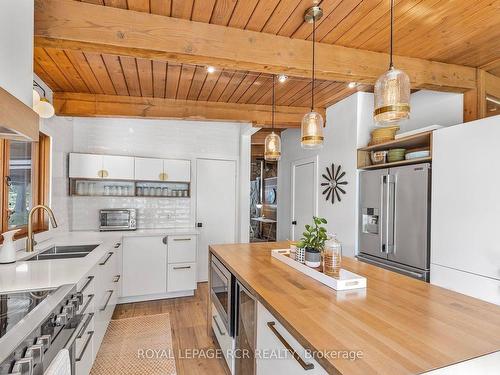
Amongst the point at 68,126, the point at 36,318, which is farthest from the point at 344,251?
the point at 68,126

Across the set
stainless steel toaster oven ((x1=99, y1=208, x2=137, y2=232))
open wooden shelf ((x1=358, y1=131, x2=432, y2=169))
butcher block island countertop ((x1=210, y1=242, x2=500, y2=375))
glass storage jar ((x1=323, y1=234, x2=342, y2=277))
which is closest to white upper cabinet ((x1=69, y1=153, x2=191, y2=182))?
stainless steel toaster oven ((x1=99, y1=208, x2=137, y2=232))

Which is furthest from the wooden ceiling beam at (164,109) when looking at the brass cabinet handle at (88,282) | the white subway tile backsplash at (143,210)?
the brass cabinet handle at (88,282)

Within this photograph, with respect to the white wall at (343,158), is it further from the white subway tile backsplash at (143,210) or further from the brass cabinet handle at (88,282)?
the brass cabinet handle at (88,282)

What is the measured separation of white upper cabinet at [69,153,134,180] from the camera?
11.8ft

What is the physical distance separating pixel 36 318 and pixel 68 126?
326 centimetres

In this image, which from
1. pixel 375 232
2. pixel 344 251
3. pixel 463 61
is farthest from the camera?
pixel 344 251

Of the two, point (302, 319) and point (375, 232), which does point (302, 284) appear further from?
point (375, 232)

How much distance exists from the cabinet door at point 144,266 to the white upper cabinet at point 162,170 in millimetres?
906

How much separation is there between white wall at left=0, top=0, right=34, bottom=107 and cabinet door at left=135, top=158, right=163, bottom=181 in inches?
100

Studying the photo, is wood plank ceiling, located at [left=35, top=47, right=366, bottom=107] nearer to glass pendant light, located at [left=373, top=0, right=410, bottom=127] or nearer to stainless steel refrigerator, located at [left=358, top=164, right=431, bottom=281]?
stainless steel refrigerator, located at [left=358, top=164, right=431, bottom=281]

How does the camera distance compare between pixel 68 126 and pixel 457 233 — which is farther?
pixel 68 126

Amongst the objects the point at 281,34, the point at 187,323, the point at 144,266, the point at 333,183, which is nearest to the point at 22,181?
the point at 144,266

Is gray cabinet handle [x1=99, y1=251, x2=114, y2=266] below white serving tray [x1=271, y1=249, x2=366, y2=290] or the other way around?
below

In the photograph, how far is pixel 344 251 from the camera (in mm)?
3607
